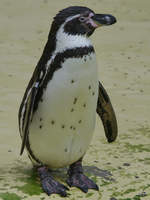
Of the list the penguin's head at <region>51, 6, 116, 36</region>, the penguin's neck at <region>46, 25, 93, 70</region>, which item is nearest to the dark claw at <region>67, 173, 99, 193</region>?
the penguin's neck at <region>46, 25, 93, 70</region>

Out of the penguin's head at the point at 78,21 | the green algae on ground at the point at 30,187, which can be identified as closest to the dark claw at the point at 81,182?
the green algae on ground at the point at 30,187

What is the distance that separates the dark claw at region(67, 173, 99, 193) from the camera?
284 centimetres

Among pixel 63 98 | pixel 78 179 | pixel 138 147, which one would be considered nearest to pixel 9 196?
pixel 78 179

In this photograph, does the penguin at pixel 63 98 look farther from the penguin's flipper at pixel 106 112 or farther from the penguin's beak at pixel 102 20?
the penguin's flipper at pixel 106 112

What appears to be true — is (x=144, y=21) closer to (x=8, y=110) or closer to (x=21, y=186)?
(x=8, y=110)

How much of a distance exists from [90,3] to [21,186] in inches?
308

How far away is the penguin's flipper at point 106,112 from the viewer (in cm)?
302

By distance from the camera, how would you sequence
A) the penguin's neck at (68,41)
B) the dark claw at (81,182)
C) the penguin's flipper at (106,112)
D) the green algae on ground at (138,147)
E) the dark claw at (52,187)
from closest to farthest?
1. the penguin's neck at (68,41)
2. the dark claw at (52,187)
3. the dark claw at (81,182)
4. the penguin's flipper at (106,112)
5. the green algae on ground at (138,147)

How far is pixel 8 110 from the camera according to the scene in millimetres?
4742

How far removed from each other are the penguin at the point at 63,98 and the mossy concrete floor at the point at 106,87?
6.6 inches

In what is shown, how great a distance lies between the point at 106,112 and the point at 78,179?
1.47 ft

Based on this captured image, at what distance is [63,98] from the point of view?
263cm

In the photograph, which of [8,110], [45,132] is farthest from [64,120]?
[8,110]

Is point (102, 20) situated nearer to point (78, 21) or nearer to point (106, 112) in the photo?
point (78, 21)
